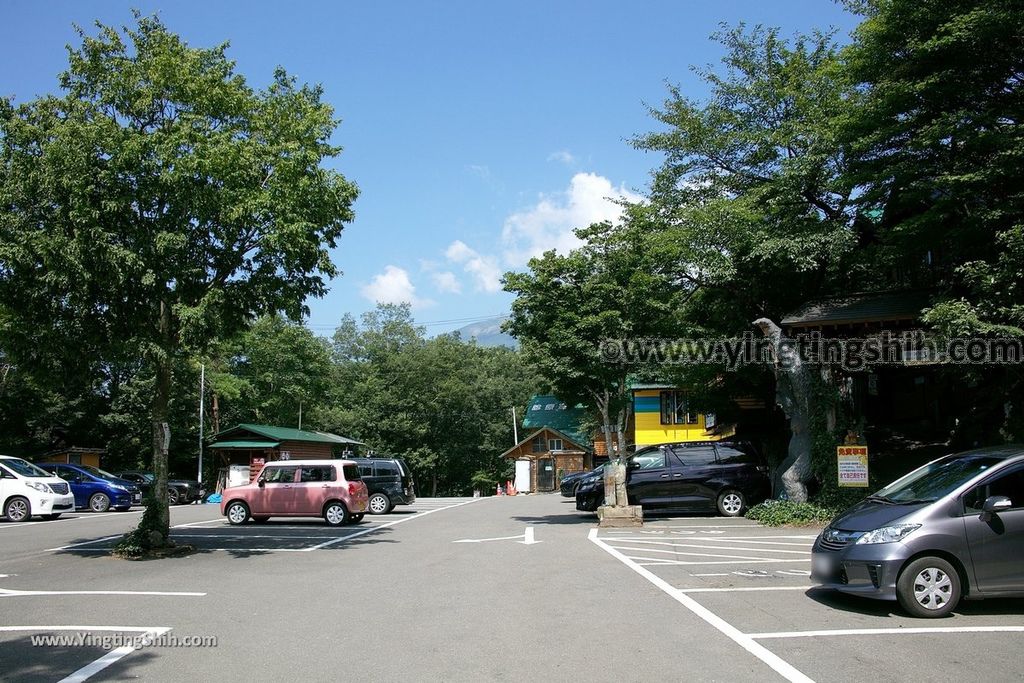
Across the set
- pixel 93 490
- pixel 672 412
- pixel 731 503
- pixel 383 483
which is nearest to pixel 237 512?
pixel 383 483

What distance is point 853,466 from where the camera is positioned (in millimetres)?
16469

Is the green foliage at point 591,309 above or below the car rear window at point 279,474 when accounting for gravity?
above

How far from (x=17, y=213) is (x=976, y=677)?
14.7 metres

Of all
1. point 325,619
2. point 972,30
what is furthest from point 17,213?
point 972,30

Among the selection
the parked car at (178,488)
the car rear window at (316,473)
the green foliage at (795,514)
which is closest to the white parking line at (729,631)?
the green foliage at (795,514)

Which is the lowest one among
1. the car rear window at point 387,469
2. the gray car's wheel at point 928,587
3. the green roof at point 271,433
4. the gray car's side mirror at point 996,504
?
the gray car's wheel at point 928,587

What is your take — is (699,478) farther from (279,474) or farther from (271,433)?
(271,433)

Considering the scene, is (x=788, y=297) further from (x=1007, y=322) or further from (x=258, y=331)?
(x=258, y=331)

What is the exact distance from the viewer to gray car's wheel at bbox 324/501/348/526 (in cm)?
2002

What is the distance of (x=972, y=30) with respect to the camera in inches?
571

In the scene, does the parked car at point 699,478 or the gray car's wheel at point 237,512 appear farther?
the gray car's wheel at point 237,512

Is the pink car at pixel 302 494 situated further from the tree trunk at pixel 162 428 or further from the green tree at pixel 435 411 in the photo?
the green tree at pixel 435 411

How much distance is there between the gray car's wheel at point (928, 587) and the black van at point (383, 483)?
18.7 m

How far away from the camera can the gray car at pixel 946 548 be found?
7539 millimetres
